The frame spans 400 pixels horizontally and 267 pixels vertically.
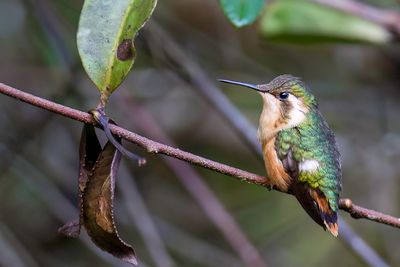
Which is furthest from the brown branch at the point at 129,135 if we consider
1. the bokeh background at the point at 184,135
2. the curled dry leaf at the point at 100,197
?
the bokeh background at the point at 184,135

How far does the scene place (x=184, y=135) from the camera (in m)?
3.98

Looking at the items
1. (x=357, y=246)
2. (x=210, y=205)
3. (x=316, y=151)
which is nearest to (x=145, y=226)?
(x=210, y=205)

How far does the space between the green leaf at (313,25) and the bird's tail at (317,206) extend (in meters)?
0.99

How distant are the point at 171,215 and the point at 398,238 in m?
1.16

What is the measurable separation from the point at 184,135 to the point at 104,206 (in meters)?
2.48

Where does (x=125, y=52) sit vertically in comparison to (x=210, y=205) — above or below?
above

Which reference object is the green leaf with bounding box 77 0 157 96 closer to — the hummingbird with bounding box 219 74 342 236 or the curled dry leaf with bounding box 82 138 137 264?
the curled dry leaf with bounding box 82 138 137 264

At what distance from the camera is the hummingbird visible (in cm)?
199

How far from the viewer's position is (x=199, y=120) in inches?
159

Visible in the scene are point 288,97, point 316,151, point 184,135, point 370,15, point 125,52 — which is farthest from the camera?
point 184,135

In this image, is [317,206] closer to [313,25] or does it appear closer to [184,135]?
[313,25]

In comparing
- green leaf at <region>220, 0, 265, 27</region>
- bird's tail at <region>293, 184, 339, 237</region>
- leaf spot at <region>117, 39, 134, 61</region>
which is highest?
leaf spot at <region>117, 39, 134, 61</region>

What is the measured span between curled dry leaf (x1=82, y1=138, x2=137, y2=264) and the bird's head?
0.81 meters

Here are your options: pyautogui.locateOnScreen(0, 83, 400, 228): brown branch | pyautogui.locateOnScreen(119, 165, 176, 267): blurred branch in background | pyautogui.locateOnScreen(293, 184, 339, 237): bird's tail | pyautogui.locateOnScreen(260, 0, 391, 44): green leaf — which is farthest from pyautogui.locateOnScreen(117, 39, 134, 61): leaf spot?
pyautogui.locateOnScreen(119, 165, 176, 267): blurred branch in background
